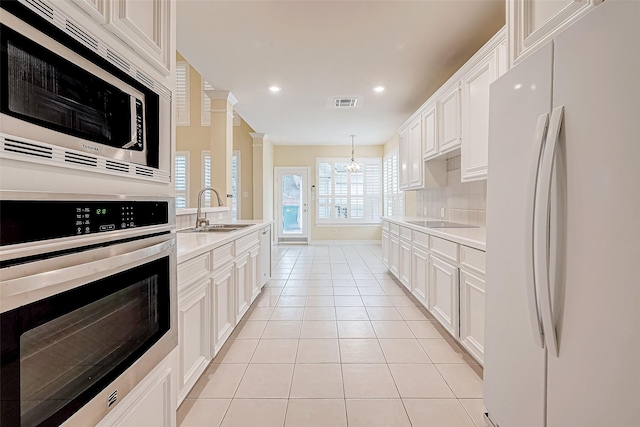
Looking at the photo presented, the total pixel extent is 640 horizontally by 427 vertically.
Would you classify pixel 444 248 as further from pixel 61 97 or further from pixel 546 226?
pixel 61 97

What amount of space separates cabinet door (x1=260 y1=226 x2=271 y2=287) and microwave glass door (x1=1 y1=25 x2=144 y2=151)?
2664 mm

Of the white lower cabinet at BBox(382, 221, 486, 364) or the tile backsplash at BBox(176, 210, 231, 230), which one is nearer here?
the white lower cabinet at BBox(382, 221, 486, 364)

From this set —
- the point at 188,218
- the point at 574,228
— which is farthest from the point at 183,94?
the point at 574,228

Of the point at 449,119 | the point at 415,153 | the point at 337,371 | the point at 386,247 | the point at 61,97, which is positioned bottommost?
the point at 337,371

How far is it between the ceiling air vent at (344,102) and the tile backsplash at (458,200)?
1656 millimetres

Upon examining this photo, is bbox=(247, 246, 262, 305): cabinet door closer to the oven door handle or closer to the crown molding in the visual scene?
the oven door handle

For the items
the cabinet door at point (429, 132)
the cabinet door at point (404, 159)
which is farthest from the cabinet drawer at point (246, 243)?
the cabinet door at point (404, 159)

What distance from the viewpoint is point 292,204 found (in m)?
8.06

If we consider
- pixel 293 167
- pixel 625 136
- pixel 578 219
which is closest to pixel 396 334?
pixel 578 219

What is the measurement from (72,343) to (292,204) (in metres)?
7.37

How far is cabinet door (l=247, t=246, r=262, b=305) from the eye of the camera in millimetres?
2981

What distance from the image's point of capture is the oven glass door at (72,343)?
22.2 inches

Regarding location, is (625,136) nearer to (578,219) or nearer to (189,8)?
(578,219)

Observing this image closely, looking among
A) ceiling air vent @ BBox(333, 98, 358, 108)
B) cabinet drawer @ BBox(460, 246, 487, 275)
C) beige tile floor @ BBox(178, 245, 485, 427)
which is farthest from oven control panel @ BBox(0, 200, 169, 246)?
ceiling air vent @ BBox(333, 98, 358, 108)
